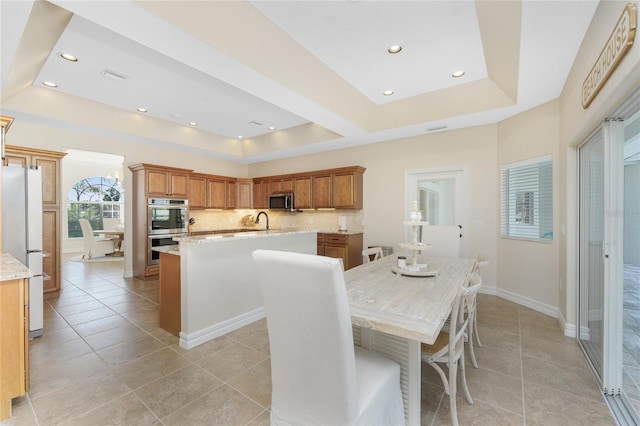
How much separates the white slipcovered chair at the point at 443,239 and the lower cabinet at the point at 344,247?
1897 millimetres

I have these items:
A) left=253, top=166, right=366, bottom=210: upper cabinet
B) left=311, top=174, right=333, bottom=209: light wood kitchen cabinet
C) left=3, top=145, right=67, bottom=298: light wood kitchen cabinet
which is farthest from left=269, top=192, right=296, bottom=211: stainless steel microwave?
left=3, top=145, right=67, bottom=298: light wood kitchen cabinet

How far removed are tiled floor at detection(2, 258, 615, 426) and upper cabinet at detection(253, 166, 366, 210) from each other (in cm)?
305

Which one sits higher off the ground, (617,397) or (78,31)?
(78,31)

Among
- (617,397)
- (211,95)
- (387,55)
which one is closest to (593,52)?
(387,55)

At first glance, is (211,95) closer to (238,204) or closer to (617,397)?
(238,204)

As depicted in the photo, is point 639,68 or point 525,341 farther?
point 525,341

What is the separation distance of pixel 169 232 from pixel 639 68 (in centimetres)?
635

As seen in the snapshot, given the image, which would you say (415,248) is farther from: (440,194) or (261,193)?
(261,193)

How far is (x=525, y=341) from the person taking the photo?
2.75 meters

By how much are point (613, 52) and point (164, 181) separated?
625cm

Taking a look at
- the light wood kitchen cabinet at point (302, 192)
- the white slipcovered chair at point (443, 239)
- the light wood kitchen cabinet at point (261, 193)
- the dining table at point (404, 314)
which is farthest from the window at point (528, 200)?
the light wood kitchen cabinet at point (261, 193)

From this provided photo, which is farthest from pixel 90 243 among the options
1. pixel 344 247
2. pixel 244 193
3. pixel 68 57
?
pixel 344 247

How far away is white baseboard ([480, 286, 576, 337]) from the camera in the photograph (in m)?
2.87

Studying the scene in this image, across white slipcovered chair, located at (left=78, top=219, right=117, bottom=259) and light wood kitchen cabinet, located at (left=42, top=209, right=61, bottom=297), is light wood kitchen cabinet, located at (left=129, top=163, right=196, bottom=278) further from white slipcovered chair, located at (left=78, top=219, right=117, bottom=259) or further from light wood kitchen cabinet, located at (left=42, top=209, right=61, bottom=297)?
white slipcovered chair, located at (left=78, top=219, right=117, bottom=259)
